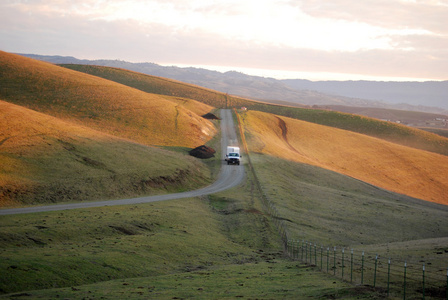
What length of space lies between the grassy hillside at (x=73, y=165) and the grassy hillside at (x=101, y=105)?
14311 millimetres

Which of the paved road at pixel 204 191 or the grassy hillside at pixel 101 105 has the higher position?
the grassy hillside at pixel 101 105

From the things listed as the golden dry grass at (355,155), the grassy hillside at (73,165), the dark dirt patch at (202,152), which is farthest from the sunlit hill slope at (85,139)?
the golden dry grass at (355,155)

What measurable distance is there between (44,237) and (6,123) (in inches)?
1433

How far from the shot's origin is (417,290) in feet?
57.2

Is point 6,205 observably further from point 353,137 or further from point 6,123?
point 353,137

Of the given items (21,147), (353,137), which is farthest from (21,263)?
(353,137)

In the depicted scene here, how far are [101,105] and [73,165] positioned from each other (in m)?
45.6

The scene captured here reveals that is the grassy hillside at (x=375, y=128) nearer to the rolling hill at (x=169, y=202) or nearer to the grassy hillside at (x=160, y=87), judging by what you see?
the grassy hillside at (x=160, y=87)

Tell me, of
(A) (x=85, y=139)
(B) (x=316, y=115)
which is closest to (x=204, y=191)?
(A) (x=85, y=139)

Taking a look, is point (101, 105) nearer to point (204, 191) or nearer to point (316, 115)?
point (204, 191)

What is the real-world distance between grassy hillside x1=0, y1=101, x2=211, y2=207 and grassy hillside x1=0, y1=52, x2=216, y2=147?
563 inches

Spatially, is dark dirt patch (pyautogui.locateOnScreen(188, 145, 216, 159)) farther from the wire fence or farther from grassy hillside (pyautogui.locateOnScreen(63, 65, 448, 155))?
grassy hillside (pyautogui.locateOnScreen(63, 65, 448, 155))

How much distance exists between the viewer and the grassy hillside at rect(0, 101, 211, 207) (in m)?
40.9

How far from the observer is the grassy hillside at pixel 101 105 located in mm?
79812
